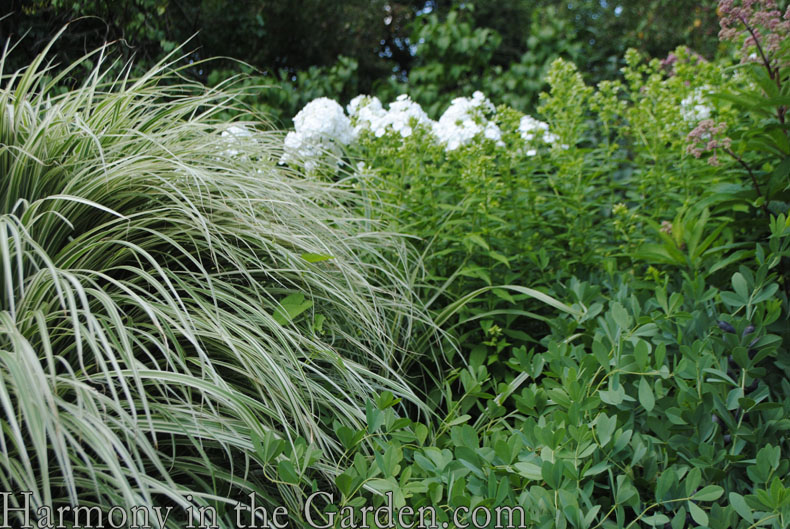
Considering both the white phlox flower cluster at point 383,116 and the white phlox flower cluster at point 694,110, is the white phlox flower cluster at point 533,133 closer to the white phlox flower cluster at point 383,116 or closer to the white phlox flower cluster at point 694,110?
the white phlox flower cluster at point 383,116

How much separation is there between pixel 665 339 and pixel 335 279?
0.89 meters

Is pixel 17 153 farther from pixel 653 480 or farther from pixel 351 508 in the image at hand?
pixel 653 480

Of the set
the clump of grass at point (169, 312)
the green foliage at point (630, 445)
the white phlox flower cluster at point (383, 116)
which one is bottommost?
the green foliage at point (630, 445)

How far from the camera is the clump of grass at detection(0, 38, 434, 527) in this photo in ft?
3.91

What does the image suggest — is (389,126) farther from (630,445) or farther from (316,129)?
(630,445)

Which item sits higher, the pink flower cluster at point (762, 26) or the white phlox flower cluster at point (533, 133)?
the pink flower cluster at point (762, 26)

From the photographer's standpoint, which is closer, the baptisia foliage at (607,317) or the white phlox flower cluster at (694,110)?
the baptisia foliage at (607,317)

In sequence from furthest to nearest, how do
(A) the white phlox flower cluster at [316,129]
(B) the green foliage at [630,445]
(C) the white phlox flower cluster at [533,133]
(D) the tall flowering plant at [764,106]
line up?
1. (A) the white phlox flower cluster at [316,129]
2. (C) the white phlox flower cluster at [533,133]
3. (D) the tall flowering plant at [764,106]
4. (B) the green foliage at [630,445]

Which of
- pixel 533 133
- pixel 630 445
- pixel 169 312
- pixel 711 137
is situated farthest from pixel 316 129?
pixel 630 445

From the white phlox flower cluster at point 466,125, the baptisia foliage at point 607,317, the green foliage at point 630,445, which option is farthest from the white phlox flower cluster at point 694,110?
the green foliage at point 630,445

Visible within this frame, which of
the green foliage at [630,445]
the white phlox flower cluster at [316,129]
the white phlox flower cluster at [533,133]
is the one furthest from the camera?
the white phlox flower cluster at [316,129]

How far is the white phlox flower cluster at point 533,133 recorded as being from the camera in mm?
2365

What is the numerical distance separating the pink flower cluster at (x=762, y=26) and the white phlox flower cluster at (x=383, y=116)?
1.04 meters

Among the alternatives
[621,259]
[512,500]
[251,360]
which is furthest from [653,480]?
[621,259]
